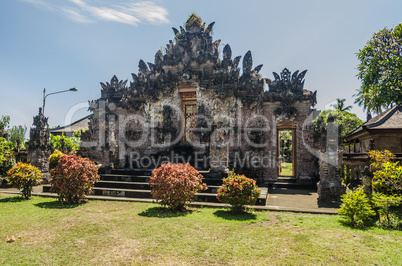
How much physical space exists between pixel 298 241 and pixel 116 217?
4.63m

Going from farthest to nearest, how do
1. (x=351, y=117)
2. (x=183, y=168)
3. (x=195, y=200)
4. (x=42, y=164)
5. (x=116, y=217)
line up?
1. (x=351, y=117)
2. (x=42, y=164)
3. (x=195, y=200)
4. (x=183, y=168)
5. (x=116, y=217)

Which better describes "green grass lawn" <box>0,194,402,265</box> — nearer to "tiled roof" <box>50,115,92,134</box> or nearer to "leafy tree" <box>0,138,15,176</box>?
"leafy tree" <box>0,138,15,176</box>

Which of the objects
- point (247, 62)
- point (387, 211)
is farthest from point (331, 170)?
point (247, 62)

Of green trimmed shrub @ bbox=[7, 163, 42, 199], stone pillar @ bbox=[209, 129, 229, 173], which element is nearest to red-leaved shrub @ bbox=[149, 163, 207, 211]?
stone pillar @ bbox=[209, 129, 229, 173]

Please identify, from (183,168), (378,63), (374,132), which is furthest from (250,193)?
(378,63)

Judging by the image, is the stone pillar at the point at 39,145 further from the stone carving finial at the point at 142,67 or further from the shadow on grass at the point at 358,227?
the shadow on grass at the point at 358,227

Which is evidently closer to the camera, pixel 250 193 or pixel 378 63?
pixel 250 193

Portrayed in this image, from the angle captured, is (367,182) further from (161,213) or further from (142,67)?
(142,67)

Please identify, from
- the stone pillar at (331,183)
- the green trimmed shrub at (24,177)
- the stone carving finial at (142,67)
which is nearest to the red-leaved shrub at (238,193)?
the stone pillar at (331,183)

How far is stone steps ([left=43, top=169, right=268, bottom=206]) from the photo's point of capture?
9.39 metres

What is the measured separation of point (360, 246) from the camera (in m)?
4.94

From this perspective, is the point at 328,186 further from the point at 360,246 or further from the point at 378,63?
the point at 378,63

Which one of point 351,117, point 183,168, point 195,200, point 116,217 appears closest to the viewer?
point 116,217

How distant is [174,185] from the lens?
7.62m
